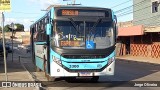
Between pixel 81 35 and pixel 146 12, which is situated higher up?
pixel 146 12

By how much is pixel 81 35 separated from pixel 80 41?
0.24m

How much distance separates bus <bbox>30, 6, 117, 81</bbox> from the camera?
15.0 m

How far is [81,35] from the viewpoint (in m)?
15.0

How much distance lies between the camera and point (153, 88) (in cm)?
1455

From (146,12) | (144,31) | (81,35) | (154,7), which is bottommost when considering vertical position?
(81,35)

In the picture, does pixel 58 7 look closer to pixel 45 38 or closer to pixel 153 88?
pixel 45 38

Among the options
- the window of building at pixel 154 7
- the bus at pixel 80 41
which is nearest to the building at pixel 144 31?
the window of building at pixel 154 7

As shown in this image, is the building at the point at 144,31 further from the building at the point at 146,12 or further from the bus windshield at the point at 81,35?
the bus windshield at the point at 81,35

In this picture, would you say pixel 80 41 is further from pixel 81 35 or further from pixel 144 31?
pixel 144 31

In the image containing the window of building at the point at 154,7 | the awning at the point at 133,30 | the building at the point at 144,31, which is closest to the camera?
the awning at the point at 133,30

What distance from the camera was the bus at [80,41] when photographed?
15.0 m

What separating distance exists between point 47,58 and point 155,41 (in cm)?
3152

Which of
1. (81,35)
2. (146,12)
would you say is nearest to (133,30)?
(146,12)

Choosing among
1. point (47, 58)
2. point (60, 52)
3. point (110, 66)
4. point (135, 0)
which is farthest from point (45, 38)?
point (135, 0)
